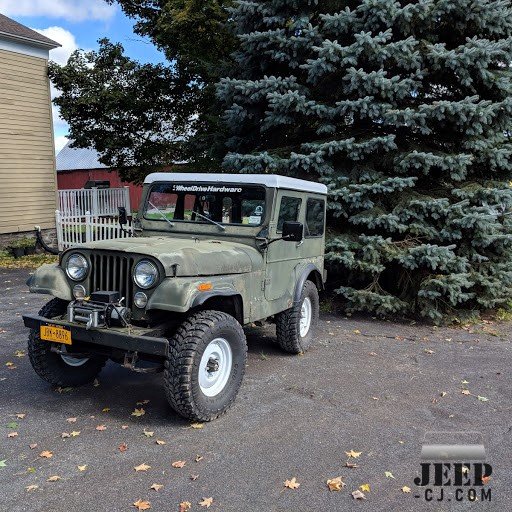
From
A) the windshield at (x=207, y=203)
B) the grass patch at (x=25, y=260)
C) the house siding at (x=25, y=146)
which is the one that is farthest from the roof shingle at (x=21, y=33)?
the windshield at (x=207, y=203)

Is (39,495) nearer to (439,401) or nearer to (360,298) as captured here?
(439,401)

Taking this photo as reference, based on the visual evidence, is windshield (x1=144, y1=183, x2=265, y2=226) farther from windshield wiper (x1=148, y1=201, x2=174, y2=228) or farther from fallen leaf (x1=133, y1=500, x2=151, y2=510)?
fallen leaf (x1=133, y1=500, x2=151, y2=510)

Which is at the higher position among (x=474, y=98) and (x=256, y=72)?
(x=256, y=72)

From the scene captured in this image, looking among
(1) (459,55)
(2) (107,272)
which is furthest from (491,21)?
(2) (107,272)

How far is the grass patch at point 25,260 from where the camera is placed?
12.0m

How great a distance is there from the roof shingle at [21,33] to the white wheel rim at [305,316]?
11541 mm

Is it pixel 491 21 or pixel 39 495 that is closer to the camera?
pixel 39 495

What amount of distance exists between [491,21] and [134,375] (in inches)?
271

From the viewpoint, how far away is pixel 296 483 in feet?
10.4

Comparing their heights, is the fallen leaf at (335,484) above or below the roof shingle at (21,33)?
below

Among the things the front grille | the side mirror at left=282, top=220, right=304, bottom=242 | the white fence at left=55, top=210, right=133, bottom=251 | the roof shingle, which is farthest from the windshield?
the roof shingle

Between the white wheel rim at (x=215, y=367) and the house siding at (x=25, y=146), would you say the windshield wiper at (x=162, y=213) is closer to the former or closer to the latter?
the white wheel rim at (x=215, y=367)

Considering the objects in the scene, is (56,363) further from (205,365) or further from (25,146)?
(25,146)

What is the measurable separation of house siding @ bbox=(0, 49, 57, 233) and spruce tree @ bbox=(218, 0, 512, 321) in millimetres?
7954
